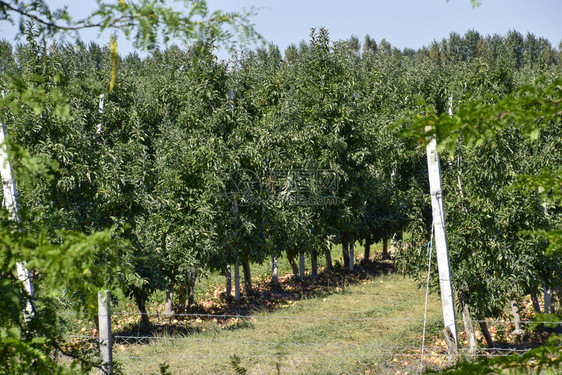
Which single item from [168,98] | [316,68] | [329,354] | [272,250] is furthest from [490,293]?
[168,98]

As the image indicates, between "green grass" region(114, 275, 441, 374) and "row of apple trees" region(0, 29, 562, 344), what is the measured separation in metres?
1.88

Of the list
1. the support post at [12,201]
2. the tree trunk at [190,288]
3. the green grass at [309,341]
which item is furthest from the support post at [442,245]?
the tree trunk at [190,288]

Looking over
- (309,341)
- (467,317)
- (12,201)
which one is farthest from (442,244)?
(309,341)

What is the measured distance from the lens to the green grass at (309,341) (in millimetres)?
9023

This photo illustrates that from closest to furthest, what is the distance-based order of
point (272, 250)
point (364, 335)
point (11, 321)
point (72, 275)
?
1. point (72, 275)
2. point (11, 321)
3. point (364, 335)
4. point (272, 250)

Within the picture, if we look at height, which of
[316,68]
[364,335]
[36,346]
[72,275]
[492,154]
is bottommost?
[364,335]

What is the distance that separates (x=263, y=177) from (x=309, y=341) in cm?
582

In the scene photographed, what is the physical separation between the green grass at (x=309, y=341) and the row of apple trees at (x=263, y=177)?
1.88m

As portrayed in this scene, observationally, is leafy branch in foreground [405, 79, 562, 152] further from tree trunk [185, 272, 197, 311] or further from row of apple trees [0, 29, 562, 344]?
tree trunk [185, 272, 197, 311]

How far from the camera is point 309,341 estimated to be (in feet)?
38.1

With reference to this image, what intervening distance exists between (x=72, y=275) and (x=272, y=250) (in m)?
13.5

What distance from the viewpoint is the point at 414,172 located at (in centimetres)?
2155

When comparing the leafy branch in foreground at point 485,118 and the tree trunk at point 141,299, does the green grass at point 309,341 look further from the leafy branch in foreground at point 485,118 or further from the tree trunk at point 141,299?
the leafy branch in foreground at point 485,118

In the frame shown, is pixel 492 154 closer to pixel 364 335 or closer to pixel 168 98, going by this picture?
pixel 364 335
